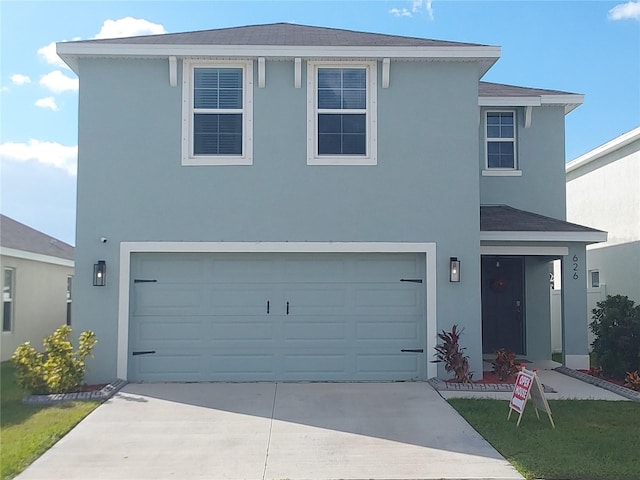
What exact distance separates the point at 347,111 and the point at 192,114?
99.6 inches

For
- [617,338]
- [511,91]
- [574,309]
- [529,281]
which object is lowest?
[617,338]

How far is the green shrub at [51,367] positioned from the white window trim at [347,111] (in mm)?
4650

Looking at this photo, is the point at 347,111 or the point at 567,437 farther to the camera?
the point at 347,111

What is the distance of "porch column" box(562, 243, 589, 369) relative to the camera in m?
11.8

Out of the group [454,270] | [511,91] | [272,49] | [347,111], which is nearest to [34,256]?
[272,49]

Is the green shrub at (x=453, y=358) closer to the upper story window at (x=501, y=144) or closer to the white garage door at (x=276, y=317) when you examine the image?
the white garage door at (x=276, y=317)

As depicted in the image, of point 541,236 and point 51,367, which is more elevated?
point 541,236

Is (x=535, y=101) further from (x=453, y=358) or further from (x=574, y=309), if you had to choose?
(x=453, y=358)

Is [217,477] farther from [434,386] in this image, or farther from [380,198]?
[380,198]

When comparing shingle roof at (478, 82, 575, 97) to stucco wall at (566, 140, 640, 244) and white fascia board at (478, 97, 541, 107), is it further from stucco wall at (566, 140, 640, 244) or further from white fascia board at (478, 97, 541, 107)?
stucco wall at (566, 140, 640, 244)

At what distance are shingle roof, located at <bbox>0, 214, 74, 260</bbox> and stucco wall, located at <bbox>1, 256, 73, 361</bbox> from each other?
0.99 ft

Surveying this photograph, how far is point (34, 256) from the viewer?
1454 centimetres

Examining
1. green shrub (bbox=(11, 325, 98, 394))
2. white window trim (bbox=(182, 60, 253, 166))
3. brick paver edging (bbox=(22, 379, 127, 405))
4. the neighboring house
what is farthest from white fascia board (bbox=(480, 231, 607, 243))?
green shrub (bbox=(11, 325, 98, 394))

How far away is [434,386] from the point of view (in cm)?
964
